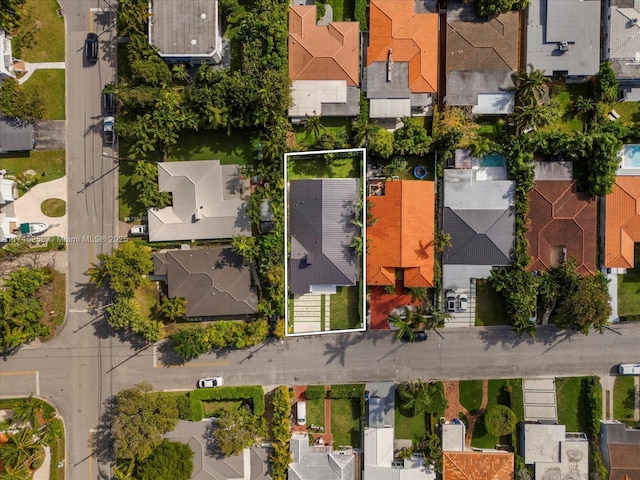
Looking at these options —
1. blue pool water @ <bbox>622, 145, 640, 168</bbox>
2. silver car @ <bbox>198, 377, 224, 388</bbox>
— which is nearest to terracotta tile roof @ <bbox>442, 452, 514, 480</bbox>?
silver car @ <bbox>198, 377, 224, 388</bbox>

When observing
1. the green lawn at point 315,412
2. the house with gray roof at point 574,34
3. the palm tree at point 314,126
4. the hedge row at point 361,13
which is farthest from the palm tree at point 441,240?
the hedge row at point 361,13

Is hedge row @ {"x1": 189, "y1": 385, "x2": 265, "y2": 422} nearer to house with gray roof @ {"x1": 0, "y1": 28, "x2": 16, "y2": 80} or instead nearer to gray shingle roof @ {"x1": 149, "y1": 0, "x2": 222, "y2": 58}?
gray shingle roof @ {"x1": 149, "y1": 0, "x2": 222, "y2": 58}

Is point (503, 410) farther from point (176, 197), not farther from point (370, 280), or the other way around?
point (176, 197)

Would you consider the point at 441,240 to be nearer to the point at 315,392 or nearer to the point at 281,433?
the point at 315,392

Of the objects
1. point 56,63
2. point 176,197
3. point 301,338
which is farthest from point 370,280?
point 56,63

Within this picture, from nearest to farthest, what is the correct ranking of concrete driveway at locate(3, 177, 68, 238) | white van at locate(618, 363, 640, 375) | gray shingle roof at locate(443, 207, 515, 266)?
1. gray shingle roof at locate(443, 207, 515, 266)
2. white van at locate(618, 363, 640, 375)
3. concrete driveway at locate(3, 177, 68, 238)

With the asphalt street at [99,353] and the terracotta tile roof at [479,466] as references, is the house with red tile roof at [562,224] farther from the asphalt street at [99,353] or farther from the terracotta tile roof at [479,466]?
the terracotta tile roof at [479,466]
